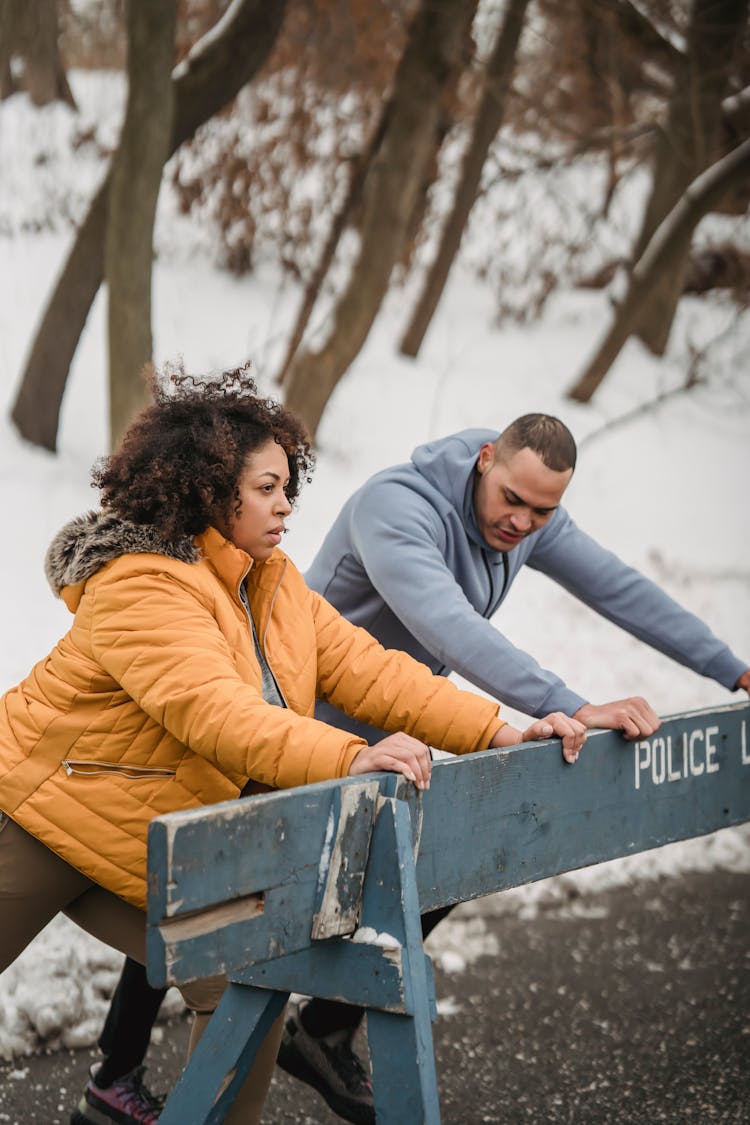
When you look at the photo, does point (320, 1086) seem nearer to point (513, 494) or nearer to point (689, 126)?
point (513, 494)

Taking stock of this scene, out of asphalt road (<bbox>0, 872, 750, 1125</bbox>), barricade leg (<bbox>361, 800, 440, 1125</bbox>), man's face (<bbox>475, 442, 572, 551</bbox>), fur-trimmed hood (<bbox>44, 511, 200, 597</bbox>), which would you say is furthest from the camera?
asphalt road (<bbox>0, 872, 750, 1125</bbox>)

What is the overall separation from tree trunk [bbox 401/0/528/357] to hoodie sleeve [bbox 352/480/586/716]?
7.66 metres

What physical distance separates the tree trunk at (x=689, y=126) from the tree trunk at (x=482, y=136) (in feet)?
5.35

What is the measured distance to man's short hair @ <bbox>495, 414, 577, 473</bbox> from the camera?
136 inches

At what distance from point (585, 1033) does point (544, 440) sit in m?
2.19

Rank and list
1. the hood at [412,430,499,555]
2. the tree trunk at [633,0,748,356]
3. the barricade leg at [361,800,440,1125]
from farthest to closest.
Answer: the tree trunk at [633,0,748,356], the hood at [412,430,499,555], the barricade leg at [361,800,440,1125]

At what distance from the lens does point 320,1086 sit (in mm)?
3574

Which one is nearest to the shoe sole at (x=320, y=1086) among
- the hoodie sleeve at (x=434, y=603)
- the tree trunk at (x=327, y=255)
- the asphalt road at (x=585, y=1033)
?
the asphalt road at (x=585, y=1033)

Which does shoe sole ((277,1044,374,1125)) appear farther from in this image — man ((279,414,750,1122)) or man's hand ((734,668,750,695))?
man's hand ((734,668,750,695))

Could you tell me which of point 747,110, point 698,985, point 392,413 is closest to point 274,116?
point 392,413

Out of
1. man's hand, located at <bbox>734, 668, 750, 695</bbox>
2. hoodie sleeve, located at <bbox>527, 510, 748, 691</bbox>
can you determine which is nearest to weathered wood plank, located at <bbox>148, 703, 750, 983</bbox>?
man's hand, located at <bbox>734, 668, 750, 695</bbox>

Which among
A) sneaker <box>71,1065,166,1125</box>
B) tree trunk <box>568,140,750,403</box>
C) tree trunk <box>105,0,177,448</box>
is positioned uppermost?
tree trunk <box>568,140,750,403</box>

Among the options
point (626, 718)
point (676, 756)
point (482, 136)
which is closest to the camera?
point (626, 718)

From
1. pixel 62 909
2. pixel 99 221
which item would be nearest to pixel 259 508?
pixel 62 909
